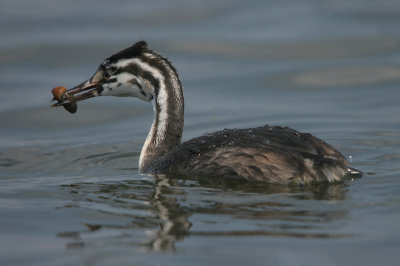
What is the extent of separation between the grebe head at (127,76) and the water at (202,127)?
92 cm

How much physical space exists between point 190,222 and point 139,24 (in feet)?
32.7

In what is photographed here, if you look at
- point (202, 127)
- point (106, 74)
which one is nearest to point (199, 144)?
point (106, 74)

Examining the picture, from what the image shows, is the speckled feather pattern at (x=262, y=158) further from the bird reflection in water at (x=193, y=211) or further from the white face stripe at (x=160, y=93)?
the white face stripe at (x=160, y=93)

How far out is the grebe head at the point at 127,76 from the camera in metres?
8.86

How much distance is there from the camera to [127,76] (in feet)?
29.6

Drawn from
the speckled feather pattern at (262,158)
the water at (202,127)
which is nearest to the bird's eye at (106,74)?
the water at (202,127)

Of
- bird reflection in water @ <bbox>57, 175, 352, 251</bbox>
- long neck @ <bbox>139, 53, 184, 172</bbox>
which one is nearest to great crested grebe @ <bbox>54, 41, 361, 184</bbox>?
long neck @ <bbox>139, 53, 184, 172</bbox>

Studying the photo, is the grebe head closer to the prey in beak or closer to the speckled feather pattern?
the prey in beak

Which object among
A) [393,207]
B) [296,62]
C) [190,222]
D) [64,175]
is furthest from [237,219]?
[296,62]

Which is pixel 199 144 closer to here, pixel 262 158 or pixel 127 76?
pixel 262 158

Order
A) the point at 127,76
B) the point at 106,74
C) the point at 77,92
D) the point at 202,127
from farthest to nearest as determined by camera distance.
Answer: the point at 202,127
the point at 77,92
the point at 106,74
the point at 127,76

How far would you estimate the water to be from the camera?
20.1 ft

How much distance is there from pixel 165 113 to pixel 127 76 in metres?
0.62

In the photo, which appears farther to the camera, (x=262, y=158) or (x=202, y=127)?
(x=202, y=127)
